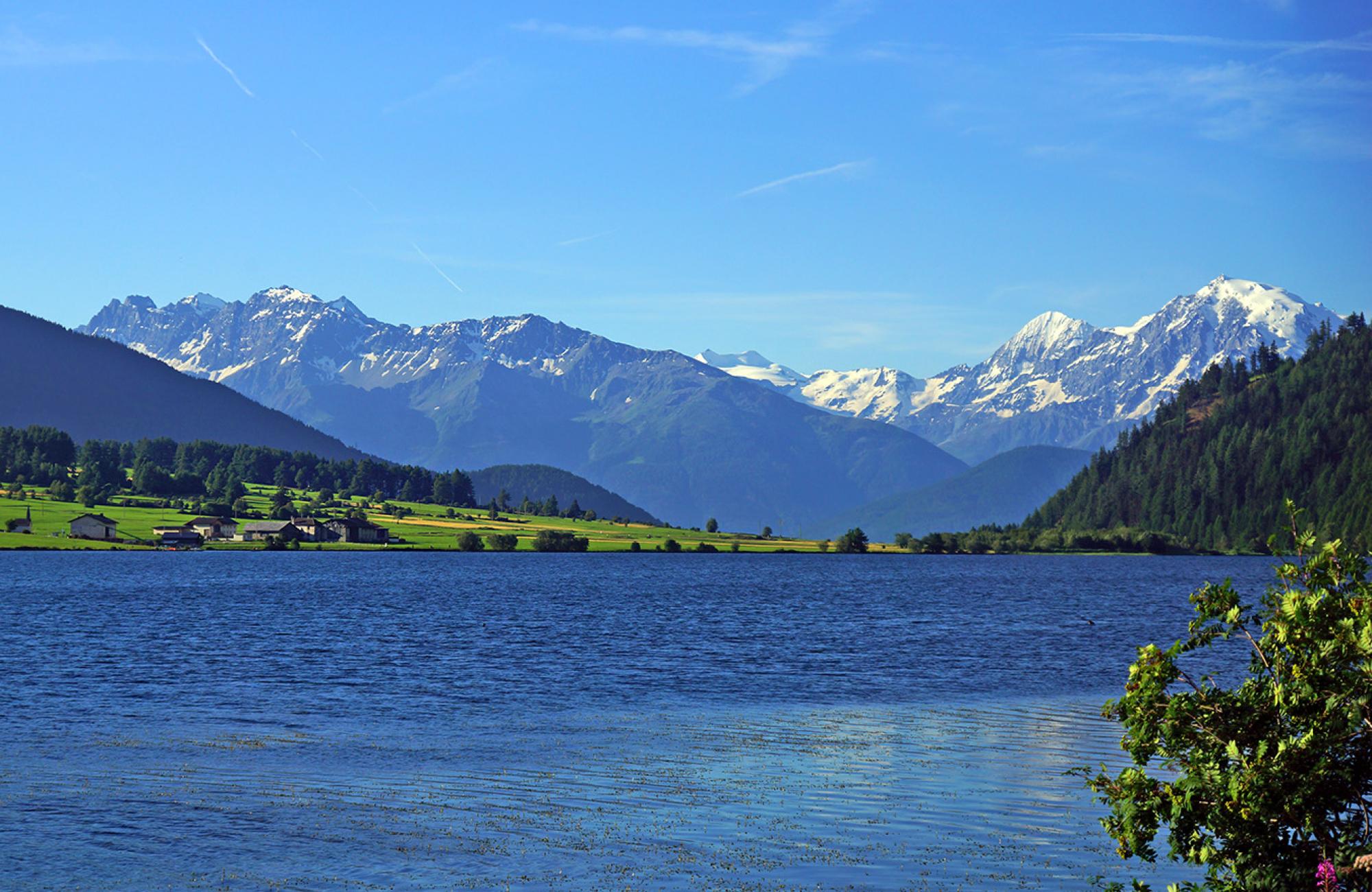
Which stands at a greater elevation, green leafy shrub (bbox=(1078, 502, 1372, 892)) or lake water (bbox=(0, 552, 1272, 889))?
green leafy shrub (bbox=(1078, 502, 1372, 892))

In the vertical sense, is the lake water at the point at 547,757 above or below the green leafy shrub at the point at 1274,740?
below

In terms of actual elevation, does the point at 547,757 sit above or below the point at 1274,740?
below

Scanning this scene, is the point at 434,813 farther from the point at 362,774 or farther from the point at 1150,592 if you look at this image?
the point at 1150,592

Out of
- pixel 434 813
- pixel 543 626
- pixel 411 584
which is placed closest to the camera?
pixel 434 813

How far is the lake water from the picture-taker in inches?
1245

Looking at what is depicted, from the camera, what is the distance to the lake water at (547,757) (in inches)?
1245

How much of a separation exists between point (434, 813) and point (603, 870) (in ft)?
25.6

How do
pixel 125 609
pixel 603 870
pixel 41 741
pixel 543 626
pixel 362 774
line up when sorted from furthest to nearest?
pixel 125 609
pixel 543 626
pixel 41 741
pixel 362 774
pixel 603 870

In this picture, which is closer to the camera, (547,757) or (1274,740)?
(1274,740)

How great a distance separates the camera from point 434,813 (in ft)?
120

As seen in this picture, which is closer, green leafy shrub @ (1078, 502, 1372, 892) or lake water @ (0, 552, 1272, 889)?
green leafy shrub @ (1078, 502, 1372, 892)

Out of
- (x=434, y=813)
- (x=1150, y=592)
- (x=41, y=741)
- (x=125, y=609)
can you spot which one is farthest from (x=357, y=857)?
(x=1150, y=592)

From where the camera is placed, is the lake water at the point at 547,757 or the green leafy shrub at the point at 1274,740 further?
the lake water at the point at 547,757

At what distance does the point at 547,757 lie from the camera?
46.0 m
